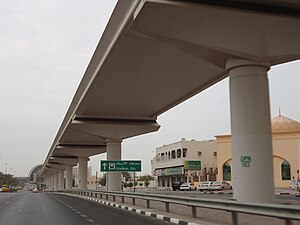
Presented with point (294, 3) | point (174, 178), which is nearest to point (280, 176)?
point (174, 178)

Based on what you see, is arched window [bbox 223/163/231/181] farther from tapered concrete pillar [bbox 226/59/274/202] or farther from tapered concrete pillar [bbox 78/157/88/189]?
tapered concrete pillar [bbox 226/59/274/202]

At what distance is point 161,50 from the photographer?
22672mm

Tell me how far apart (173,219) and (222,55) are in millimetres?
7058

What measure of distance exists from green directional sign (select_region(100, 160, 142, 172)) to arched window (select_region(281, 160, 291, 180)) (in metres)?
24.6

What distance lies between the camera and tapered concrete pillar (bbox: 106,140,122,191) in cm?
4488

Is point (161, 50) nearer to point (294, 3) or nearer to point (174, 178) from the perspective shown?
point (294, 3)

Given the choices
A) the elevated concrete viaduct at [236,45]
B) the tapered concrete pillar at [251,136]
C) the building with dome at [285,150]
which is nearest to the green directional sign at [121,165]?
the elevated concrete viaduct at [236,45]

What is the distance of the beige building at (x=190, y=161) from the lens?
82.4m

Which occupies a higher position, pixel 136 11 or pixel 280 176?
pixel 136 11

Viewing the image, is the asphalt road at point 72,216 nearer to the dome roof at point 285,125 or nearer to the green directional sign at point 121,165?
the green directional sign at point 121,165

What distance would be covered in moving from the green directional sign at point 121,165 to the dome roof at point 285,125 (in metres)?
25.4

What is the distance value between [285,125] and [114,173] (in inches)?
1030

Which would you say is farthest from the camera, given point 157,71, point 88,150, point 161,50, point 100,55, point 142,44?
point 88,150

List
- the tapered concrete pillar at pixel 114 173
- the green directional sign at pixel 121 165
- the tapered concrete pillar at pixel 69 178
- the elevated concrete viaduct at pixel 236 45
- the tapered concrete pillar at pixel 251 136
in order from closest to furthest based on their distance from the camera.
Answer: the elevated concrete viaduct at pixel 236 45
the tapered concrete pillar at pixel 251 136
the green directional sign at pixel 121 165
the tapered concrete pillar at pixel 114 173
the tapered concrete pillar at pixel 69 178
